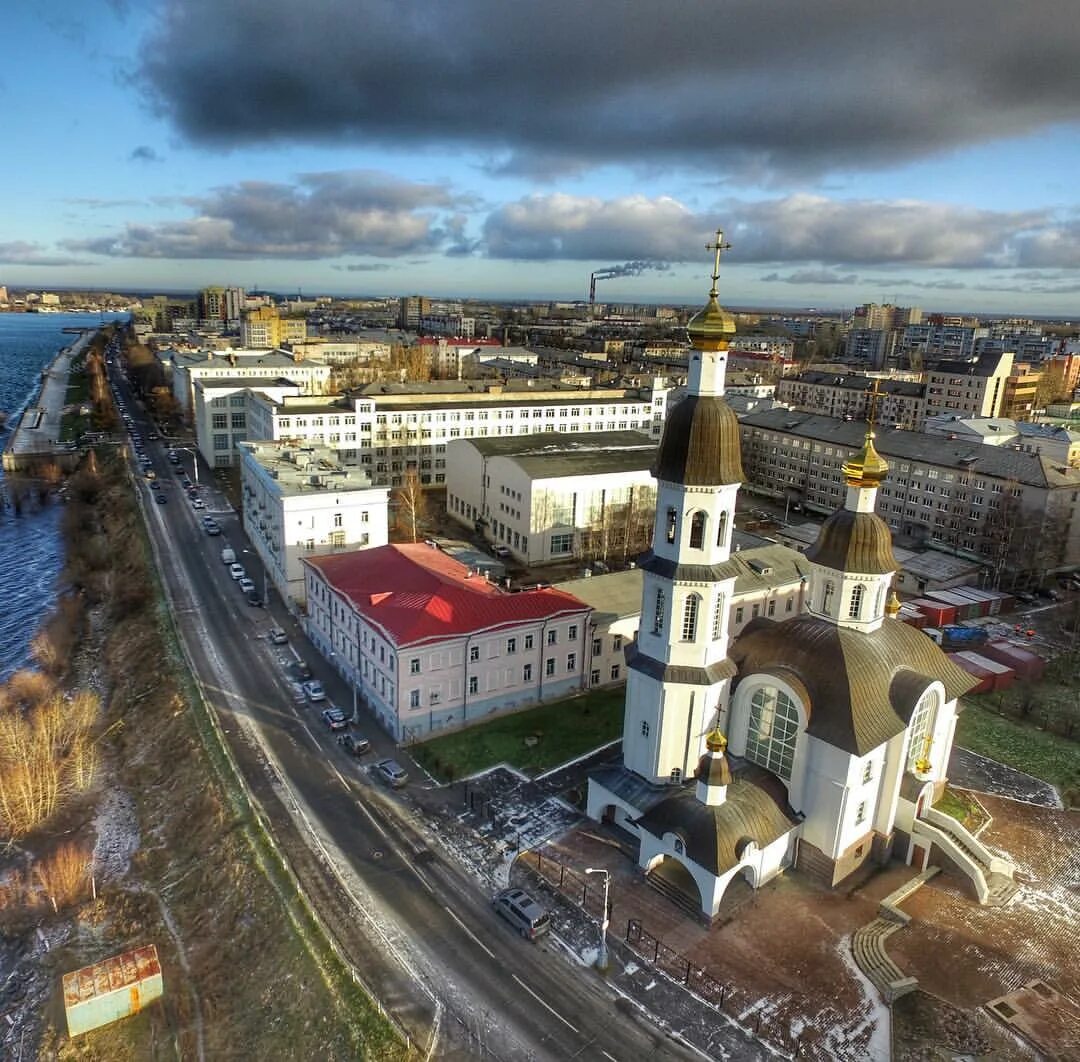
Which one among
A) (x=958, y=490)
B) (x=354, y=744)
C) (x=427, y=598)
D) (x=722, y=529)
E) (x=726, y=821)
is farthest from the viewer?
(x=958, y=490)

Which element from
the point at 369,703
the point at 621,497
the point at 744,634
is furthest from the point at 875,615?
the point at 621,497

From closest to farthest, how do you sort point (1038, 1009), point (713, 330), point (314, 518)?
point (1038, 1009) → point (713, 330) → point (314, 518)

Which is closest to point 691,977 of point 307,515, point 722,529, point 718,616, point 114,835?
point 718,616

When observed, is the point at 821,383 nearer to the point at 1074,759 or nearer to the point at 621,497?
the point at 621,497

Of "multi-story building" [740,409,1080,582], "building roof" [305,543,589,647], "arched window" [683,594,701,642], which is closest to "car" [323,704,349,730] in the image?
"building roof" [305,543,589,647]

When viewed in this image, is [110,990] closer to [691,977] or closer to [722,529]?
[691,977]

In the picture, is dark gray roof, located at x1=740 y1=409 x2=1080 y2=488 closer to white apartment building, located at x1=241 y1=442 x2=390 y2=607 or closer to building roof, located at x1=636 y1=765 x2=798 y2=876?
white apartment building, located at x1=241 y1=442 x2=390 y2=607
